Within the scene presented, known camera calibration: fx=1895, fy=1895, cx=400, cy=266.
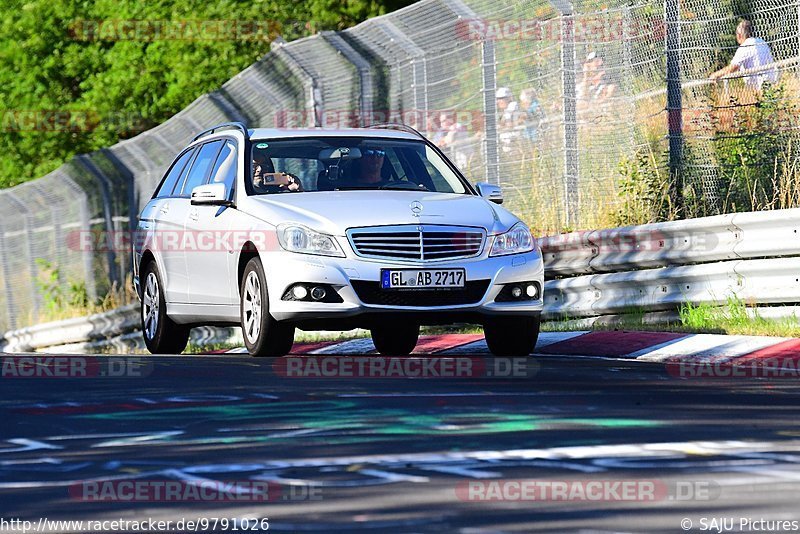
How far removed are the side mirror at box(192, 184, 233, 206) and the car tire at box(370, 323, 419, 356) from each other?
86.9 inches

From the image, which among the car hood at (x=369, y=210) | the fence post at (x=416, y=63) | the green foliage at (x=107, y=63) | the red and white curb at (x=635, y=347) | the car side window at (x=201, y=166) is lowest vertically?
the red and white curb at (x=635, y=347)

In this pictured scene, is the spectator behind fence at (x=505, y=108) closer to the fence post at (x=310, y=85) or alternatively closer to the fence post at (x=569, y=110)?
the fence post at (x=569, y=110)

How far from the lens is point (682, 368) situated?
38.9ft

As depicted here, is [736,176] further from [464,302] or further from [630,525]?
[630,525]

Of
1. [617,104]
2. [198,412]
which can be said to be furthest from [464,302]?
[617,104]

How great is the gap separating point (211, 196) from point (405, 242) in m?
1.74

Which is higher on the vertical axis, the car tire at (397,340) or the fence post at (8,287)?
the fence post at (8,287)

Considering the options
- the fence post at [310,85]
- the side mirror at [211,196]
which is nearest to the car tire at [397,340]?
the side mirror at [211,196]

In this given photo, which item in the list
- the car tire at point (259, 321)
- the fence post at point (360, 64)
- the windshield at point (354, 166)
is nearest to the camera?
the car tire at point (259, 321)

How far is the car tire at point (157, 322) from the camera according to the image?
15141mm

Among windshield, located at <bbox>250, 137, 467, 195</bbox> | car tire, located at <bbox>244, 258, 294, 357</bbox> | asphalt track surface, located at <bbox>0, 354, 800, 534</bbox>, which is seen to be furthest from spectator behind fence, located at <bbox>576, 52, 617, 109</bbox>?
asphalt track surface, located at <bbox>0, 354, 800, 534</bbox>

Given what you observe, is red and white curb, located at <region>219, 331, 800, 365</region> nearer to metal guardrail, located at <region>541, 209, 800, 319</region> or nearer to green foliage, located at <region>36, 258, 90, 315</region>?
metal guardrail, located at <region>541, 209, 800, 319</region>

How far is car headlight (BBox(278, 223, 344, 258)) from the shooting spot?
12391mm

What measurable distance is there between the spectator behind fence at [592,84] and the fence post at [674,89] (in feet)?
3.71
